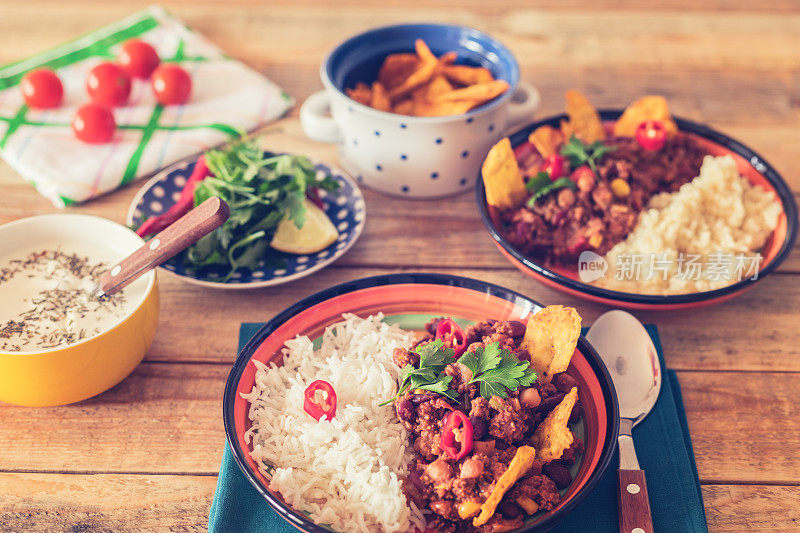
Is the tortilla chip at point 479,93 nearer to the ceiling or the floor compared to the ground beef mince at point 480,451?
nearer to the ceiling

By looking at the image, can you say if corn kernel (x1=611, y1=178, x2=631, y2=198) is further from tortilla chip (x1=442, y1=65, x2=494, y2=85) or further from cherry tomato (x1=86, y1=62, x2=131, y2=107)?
cherry tomato (x1=86, y1=62, x2=131, y2=107)

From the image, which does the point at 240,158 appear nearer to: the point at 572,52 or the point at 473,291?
the point at 473,291

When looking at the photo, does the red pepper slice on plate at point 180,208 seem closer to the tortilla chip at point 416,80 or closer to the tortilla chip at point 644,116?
the tortilla chip at point 416,80

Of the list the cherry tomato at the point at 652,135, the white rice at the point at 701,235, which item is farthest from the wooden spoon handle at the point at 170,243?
the cherry tomato at the point at 652,135

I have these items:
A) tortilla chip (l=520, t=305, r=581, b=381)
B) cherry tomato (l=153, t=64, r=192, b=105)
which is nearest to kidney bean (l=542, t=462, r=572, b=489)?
tortilla chip (l=520, t=305, r=581, b=381)

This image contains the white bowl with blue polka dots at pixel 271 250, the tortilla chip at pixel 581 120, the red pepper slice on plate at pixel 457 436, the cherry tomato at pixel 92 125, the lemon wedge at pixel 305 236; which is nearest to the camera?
the red pepper slice on plate at pixel 457 436

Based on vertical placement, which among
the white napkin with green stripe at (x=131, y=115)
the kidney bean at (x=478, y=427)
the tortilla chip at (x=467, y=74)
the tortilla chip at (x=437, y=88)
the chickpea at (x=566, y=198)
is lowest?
the white napkin with green stripe at (x=131, y=115)

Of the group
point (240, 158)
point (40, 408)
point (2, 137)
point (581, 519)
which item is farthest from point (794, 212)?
point (2, 137)
